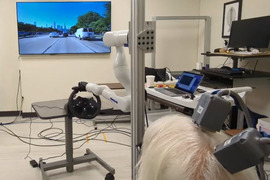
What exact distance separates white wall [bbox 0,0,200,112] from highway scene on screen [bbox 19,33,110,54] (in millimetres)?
103

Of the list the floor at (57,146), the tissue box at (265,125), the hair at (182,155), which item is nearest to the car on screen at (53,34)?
the floor at (57,146)

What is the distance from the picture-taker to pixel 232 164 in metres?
0.50

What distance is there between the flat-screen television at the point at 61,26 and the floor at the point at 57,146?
118 centimetres

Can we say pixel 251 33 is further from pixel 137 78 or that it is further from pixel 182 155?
Result: pixel 182 155

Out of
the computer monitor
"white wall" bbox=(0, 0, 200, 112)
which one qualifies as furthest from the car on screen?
the computer monitor

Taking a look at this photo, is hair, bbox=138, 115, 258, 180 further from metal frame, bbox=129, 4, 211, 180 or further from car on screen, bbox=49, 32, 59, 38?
car on screen, bbox=49, 32, 59, 38

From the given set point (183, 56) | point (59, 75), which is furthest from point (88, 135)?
point (183, 56)

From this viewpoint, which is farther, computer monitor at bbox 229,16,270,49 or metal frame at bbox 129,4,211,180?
computer monitor at bbox 229,16,270,49

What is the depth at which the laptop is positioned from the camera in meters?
2.39

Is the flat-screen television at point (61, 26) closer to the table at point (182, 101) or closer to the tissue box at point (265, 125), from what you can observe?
the table at point (182, 101)

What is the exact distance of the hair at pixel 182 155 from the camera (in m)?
0.54

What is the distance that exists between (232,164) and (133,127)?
2.67ft

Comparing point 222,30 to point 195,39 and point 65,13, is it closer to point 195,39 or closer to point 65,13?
point 195,39

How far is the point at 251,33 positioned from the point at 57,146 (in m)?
2.61
